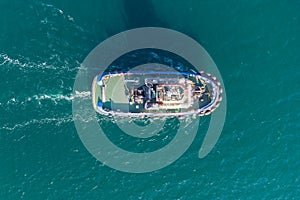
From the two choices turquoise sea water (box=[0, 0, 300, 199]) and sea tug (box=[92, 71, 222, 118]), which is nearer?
turquoise sea water (box=[0, 0, 300, 199])

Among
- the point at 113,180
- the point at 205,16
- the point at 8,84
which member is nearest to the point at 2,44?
the point at 8,84

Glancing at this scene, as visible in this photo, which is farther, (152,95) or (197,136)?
(197,136)

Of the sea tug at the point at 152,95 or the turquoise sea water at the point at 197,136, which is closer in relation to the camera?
the turquoise sea water at the point at 197,136

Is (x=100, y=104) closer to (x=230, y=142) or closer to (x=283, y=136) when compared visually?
(x=230, y=142)

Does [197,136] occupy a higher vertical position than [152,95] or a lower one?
lower
